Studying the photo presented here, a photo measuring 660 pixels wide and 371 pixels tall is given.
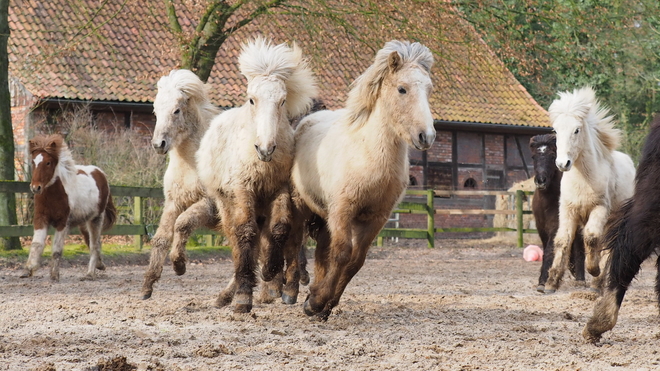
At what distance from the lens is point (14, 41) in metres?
21.3

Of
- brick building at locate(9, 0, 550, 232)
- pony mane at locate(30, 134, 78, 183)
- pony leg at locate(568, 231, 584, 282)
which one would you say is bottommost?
pony leg at locate(568, 231, 584, 282)

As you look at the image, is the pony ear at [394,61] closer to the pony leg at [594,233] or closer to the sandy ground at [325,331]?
the sandy ground at [325,331]

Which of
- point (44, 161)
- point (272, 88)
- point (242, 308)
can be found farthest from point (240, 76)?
point (242, 308)

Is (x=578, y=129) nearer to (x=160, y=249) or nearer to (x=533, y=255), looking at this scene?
(x=160, y=249)

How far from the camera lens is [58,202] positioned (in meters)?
11.0

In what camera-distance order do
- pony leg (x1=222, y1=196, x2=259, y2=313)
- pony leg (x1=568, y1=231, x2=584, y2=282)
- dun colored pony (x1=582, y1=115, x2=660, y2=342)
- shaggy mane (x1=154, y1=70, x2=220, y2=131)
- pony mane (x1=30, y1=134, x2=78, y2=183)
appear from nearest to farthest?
dun colored pony (x1=582, y1=115, x2=660, y2=342) → pony leg (x1=222, y1=196, x2=259, y2=313) → shaggy mane (x1=154, y1=70, x2=220, y2=131) → pony leg (x1=568, y1=231, x2=584, y2=282) → pony mane (x1=30, y1=134, x2=78, y2=183)

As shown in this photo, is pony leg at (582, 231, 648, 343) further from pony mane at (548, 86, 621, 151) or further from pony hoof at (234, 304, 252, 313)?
pony mane at (548, 86, 621, 151)

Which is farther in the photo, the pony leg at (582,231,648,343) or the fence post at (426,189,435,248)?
the fence post at (426,189,435,248)

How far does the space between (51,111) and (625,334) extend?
18.0 meters

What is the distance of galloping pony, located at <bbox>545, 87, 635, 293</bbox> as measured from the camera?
30.0 ft

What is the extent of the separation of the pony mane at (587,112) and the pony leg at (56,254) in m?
6.29

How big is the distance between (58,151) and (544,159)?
6.30m

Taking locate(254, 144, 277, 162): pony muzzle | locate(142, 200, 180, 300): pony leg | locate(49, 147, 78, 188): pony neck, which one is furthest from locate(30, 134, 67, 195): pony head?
locate(254, 144, 277, 162): pony muzzle

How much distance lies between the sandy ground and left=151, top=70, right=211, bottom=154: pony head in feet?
5.07
